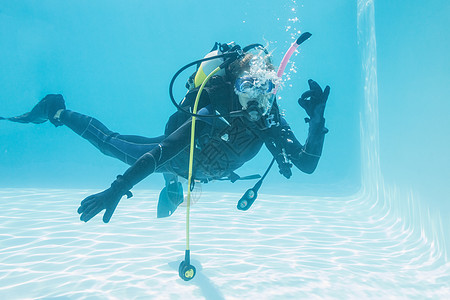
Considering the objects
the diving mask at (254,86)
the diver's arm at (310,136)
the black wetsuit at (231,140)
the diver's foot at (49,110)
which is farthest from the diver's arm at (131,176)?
the diver's foot at (49,110)

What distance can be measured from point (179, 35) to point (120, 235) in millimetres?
26790

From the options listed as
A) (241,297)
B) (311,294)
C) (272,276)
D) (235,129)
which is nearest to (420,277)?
(311,294)

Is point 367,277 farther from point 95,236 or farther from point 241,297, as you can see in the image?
point 95,236

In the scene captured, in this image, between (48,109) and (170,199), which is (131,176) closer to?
(170,199)

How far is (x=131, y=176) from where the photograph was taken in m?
2.17

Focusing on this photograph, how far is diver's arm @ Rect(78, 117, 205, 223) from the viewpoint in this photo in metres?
2.05

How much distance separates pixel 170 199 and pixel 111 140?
110 cm

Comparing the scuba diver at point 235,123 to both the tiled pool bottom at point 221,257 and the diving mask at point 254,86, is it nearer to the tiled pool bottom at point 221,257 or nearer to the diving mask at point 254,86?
the diving mask at point 254,86

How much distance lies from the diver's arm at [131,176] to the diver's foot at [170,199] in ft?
4.55

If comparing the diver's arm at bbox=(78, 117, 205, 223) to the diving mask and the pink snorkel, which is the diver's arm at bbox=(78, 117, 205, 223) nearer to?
the diving mask

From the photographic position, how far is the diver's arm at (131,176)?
2.05m

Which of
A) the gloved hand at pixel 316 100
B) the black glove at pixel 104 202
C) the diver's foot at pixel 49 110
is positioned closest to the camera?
the black glove at pixel 104 202

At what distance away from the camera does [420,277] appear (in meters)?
3.62

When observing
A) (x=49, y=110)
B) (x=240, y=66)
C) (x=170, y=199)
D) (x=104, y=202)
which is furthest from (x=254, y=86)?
(x=49, y=110)
